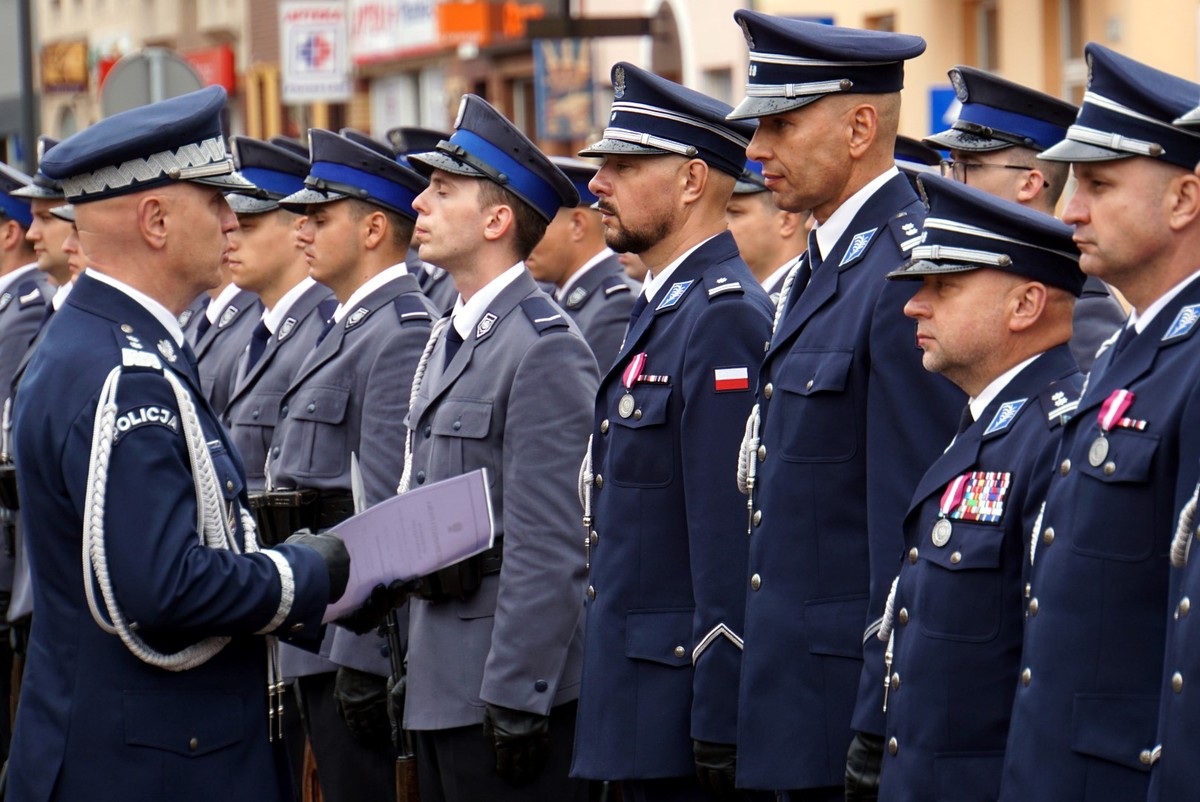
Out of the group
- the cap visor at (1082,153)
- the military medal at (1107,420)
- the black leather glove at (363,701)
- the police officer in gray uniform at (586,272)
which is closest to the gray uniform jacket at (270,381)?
the black leather glove at (363,701)

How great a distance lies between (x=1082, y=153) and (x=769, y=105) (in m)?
1.17

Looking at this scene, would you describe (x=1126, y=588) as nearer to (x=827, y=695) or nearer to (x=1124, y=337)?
(x=1124, y=337)

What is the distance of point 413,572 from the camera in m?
5.09

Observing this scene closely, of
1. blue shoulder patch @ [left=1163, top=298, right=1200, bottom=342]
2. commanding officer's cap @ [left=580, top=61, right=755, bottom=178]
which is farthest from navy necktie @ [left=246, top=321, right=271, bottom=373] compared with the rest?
blue shoulder patch @ [left=1163, top=298, right=1200, bottom=342]

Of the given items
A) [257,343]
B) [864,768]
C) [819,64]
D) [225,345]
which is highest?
[819,64]

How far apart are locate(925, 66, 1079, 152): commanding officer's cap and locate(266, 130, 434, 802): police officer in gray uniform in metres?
1.87

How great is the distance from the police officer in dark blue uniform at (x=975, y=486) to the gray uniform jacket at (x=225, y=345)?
4355 millimetres

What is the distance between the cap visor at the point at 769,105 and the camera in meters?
4.98

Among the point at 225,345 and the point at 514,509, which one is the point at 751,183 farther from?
the point at 514,509

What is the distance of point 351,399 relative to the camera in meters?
6.84

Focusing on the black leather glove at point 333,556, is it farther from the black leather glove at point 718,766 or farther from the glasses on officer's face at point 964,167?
the glasses on officer's face at point 964,167

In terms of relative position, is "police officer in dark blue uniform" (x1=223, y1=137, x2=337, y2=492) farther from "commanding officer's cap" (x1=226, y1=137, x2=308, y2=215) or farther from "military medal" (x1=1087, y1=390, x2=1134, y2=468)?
"military medal" (x1=1087, y1=390, x2=1134, y2=468)

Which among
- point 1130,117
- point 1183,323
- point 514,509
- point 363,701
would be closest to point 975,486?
point 1183,323

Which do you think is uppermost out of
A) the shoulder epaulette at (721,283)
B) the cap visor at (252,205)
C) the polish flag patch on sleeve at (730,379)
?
the shoulder epaulette at (721,283)
